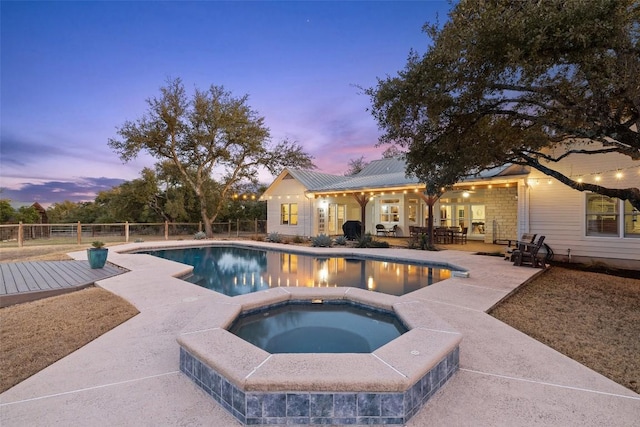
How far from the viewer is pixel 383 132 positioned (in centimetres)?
752

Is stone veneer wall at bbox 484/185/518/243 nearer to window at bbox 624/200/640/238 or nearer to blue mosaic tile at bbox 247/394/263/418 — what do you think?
window at bbox 624/200/640/238

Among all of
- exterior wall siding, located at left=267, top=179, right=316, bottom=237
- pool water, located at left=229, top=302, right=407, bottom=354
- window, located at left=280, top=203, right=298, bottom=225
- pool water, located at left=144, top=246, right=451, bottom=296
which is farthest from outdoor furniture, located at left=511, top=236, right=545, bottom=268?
window, located at left=280, top=203, right=298, bottom=225

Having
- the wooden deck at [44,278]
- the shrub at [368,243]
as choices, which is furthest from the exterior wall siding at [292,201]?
the wooden deck at [44,278]

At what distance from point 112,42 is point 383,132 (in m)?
11.1

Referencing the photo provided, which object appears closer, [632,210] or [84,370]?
[84,370]

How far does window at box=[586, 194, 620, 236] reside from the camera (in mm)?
9106

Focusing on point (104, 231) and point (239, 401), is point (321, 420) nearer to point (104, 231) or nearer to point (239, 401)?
point (239, 401)

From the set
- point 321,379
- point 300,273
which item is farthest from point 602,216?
point 321,379

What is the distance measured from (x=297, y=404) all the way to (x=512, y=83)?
21.0 feet

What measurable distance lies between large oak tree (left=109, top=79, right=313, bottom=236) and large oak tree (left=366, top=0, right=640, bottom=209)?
13.6 meters

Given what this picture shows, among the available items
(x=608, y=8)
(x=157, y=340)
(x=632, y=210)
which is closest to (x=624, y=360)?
(x=608, y=8)

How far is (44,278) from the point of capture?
699 cm

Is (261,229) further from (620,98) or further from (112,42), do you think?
(620,98)

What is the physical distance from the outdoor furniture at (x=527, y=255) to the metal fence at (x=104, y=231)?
56.5ft
